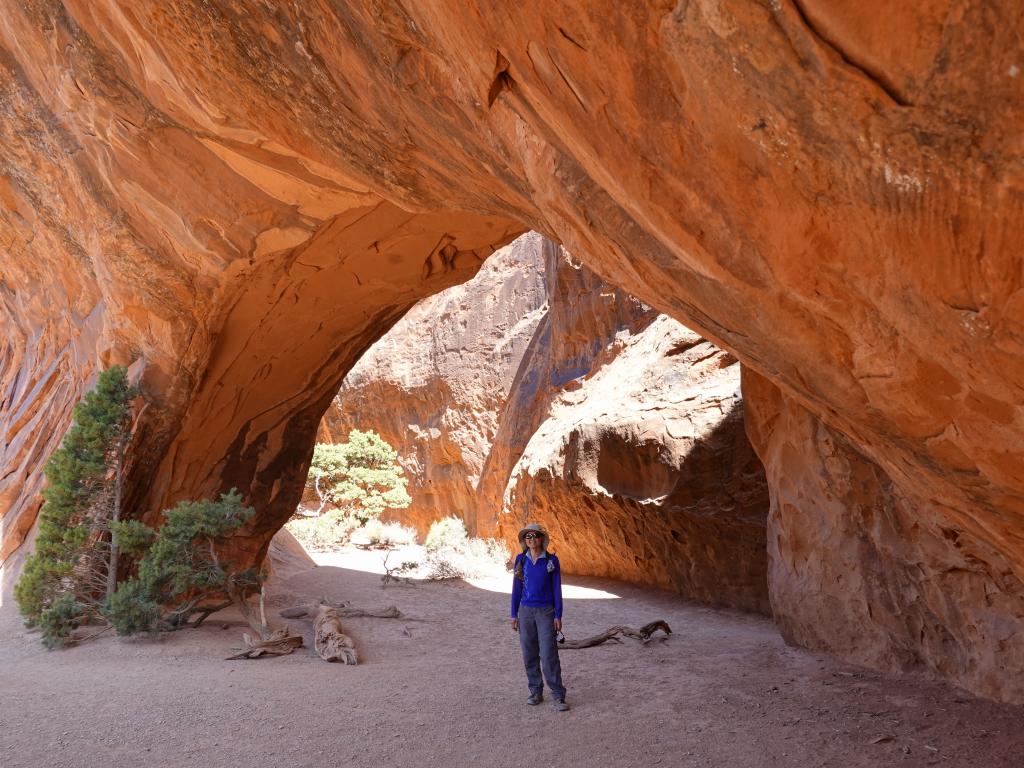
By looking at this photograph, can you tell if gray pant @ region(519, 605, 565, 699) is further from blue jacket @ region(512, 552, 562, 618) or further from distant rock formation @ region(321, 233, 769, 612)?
distant rock formation @ region(321, 233, 769, 612)

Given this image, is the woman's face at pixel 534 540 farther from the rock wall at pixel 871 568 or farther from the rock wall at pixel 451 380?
the rock wall at pixel 451 380

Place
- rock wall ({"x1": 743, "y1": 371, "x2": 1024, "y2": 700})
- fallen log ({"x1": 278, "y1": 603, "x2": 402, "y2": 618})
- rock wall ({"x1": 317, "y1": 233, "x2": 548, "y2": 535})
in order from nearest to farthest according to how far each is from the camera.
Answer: rock wall ({"x1": 743, "y1": 371, "x2": 1024, "y2": 700}), fallen log ({"x1": 278, "y1": 603, "x2": 402, "y2": 618}), rock wall ({"x1": 317, "y1": 233, "x2": 548, "y2": 535})

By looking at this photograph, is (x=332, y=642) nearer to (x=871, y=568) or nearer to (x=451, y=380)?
(x=871, y=568)

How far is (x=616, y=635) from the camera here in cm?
812

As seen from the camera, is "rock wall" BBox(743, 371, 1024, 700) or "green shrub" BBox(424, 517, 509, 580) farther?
"green shrub" BBox(424, 517, 509, 580)

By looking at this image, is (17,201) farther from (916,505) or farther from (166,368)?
(916,505)

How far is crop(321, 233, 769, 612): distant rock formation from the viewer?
1101cm

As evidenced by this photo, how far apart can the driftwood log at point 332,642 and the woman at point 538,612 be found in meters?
2.25

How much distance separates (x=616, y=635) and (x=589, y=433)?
5435 mm

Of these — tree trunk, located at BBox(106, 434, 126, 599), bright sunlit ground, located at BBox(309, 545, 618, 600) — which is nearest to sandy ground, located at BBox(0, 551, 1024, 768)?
tree trunk, located at BBox(106, 434, 126, 599)

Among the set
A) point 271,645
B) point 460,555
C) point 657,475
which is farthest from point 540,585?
point 460,555

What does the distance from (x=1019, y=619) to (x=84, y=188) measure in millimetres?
9662

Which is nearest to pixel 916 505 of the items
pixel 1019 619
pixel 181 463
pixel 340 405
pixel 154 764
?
pixel 1019 619

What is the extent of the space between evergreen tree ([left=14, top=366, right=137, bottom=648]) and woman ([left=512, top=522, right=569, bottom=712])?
5129 mm
